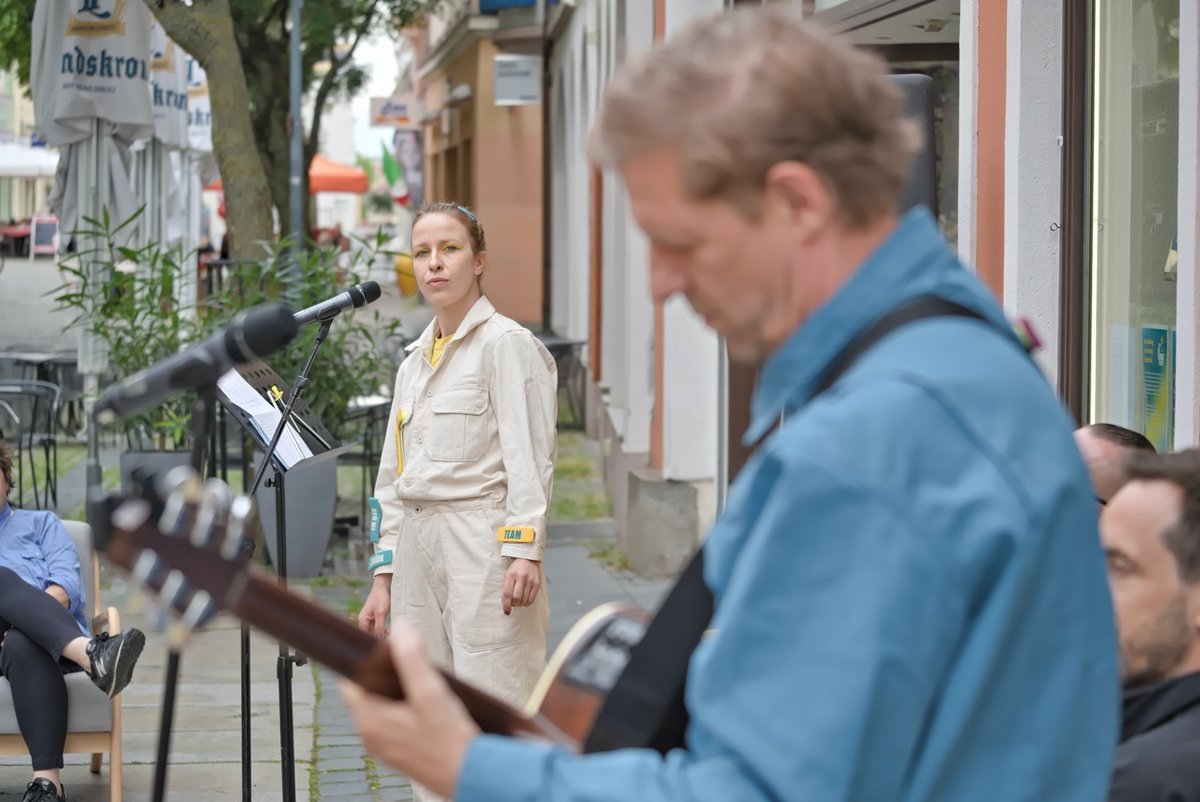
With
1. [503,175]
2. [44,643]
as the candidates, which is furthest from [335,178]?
[44,643]

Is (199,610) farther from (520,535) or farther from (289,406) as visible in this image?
(289,406)

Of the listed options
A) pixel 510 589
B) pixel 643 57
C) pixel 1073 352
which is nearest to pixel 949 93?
pixel 1073 352

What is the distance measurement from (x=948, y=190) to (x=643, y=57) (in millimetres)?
6586

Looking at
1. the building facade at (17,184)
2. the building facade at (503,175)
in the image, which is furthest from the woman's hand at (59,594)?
the building facade at (17,184)

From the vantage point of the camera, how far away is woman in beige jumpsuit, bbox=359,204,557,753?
189 inches

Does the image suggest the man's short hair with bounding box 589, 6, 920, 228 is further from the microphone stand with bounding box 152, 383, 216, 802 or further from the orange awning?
the orange awning

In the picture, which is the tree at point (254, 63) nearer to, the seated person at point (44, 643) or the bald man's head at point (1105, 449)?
the seated person at point (44, 643)

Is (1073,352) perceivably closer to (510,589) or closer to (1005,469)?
(510,589)

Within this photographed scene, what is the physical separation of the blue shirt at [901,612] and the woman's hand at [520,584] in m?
3.28

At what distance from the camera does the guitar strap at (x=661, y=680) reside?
1569mm

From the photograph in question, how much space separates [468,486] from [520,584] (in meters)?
0.32

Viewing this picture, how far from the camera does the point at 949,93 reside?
319 inches

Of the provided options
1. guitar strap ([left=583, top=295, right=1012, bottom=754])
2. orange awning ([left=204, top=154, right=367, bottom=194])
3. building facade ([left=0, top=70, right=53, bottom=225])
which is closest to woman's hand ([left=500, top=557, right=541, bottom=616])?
guitar strap ([left=583, top=295, right=1012, bottom=754])

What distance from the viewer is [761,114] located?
143 cm
